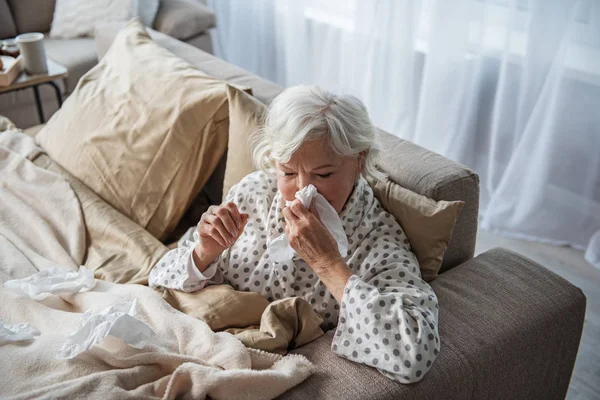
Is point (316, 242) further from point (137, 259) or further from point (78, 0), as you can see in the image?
point (78, 0)

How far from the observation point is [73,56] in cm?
339

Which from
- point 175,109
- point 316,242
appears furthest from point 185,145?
point 316,242

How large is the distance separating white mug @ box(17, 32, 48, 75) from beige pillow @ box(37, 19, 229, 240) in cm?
49

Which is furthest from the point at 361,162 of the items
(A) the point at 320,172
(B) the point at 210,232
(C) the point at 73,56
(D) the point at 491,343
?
(C) the point at 73,56

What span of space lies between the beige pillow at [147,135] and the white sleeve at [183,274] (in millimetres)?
326

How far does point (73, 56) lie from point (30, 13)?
2.12ft

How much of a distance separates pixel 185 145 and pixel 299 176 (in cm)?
56

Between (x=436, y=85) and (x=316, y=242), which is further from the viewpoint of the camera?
(x=436, y=85)

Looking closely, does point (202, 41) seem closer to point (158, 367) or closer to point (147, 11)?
point (147, 11)

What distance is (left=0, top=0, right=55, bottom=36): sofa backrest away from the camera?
3.76 m

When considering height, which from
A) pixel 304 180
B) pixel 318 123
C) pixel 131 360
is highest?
pixel 318 123

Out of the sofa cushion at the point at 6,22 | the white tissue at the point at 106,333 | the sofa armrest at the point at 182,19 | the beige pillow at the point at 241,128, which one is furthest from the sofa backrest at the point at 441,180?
the sofa cushion at the point at 6,22

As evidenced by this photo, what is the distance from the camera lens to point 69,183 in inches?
77.7

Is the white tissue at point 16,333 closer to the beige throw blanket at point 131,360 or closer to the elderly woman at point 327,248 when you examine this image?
the beige throw blanket at point 131,360
